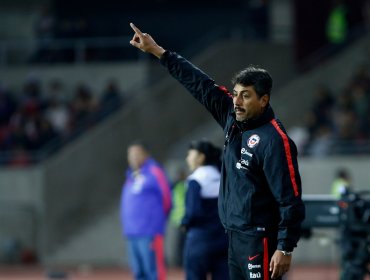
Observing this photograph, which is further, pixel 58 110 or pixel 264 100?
pixel 58 110

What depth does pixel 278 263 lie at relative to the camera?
7.66 metres

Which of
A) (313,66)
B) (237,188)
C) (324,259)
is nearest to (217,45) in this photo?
(313,66)

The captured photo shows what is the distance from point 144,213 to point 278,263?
700cm

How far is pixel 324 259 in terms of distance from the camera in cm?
2180

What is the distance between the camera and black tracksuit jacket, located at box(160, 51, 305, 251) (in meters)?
7.68

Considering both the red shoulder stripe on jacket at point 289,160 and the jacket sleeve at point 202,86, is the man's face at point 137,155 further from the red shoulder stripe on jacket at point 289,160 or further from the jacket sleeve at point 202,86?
the red shoulder stripe on jacket at point 289,160

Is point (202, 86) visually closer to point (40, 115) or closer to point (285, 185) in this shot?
point (285, 185)

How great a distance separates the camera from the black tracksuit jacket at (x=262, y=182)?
7.68m

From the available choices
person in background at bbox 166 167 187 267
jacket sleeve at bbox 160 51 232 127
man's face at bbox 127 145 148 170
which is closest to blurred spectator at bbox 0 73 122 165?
person in background at bbox 166 167 187 267

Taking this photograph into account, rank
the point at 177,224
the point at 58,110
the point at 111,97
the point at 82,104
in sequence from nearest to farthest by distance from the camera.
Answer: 1. the point at 177,224
2. the point at 111,97
3. the point at 82,104
4. the point at 58,110

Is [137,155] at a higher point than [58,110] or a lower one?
lower

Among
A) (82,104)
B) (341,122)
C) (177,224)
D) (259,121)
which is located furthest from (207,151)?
(82,104)

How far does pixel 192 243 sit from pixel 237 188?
340cm

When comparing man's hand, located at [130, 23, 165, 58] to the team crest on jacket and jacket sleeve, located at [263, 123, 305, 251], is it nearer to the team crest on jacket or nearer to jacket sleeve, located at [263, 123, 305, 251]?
the team crest on jacket
